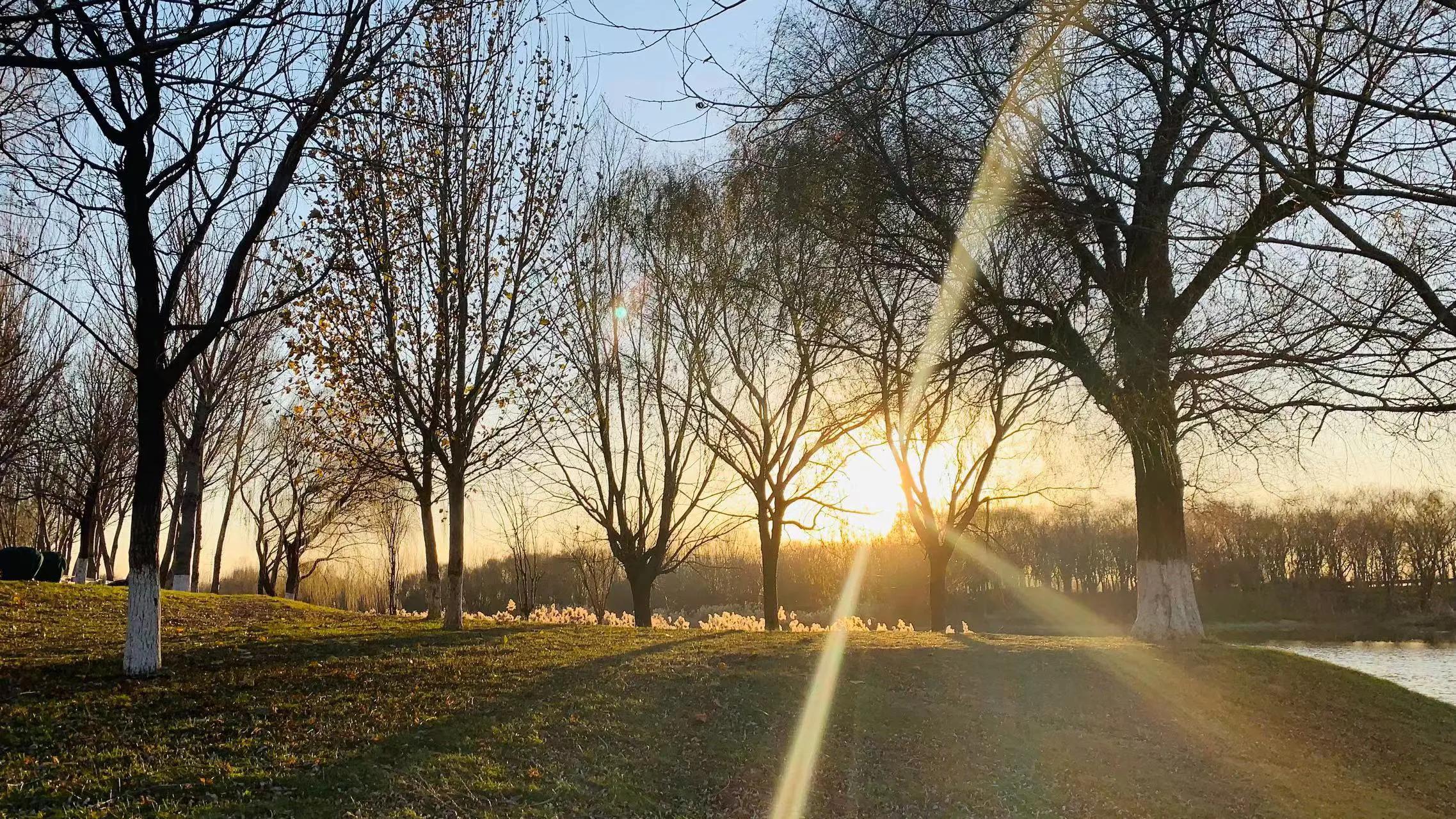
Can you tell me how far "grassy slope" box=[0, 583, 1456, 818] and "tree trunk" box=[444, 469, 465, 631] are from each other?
0.56 m

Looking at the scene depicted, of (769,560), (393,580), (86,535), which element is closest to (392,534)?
(393,580)

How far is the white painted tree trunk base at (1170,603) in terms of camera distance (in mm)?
12891

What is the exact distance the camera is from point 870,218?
775cm

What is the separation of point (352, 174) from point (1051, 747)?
10673mm

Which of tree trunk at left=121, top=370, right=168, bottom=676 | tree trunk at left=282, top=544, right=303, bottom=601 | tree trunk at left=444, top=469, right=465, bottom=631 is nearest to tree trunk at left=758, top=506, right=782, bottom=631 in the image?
tree trunk at left=444, top=469, right=465, bottom=631

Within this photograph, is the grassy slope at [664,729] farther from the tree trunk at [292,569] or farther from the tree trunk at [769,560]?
the tree trunk at [292,569]

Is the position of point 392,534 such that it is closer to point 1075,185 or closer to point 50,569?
point 50,569

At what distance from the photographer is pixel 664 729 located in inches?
307

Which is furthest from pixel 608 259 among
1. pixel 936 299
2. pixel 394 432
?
pixel 936 299

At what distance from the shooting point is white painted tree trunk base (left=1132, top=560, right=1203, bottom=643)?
12.9 meters

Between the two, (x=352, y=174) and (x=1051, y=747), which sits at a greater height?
(x=352, y=174)

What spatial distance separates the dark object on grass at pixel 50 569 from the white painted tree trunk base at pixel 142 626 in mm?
15953

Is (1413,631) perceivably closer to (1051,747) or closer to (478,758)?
(1051,747)

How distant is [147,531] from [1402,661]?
1155 inches
